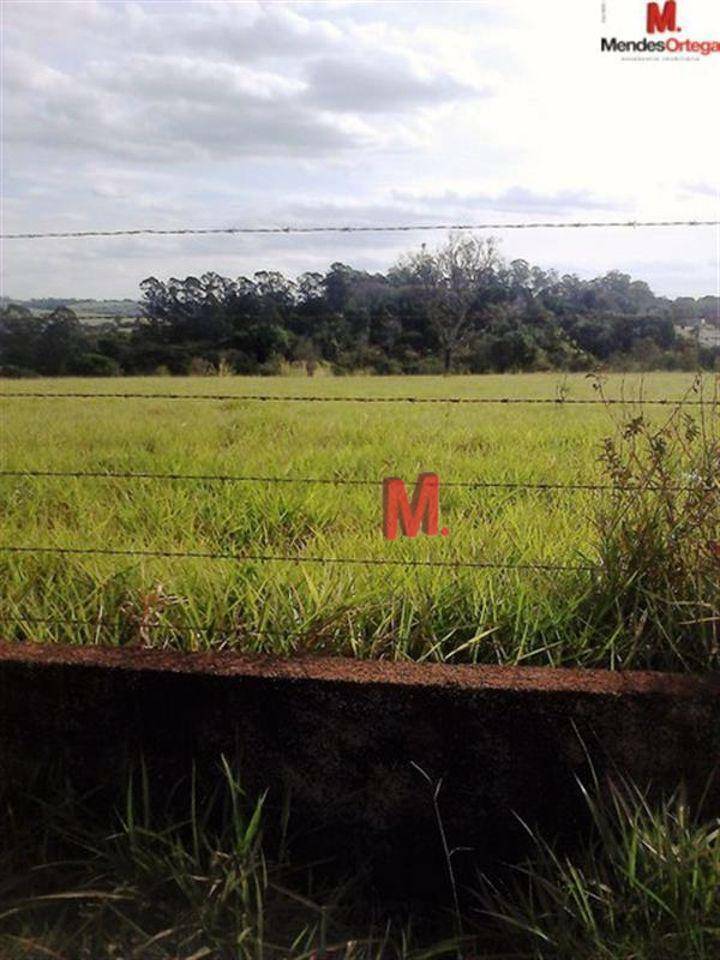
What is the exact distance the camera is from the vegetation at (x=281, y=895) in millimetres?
2256

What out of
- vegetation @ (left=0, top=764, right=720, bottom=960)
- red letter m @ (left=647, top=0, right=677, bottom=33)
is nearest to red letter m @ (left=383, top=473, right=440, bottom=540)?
vegetation @ (left=0, top=764, right=720, bottom=960)

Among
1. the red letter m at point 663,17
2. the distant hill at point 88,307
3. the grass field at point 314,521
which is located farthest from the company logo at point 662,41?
the distant hill at point 88,307

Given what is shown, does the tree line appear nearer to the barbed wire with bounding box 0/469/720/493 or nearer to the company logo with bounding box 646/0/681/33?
the barbed wire with bounding box 0/469/720/493

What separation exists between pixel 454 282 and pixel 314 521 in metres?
0.70

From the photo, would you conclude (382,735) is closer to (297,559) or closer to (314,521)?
(297,559)

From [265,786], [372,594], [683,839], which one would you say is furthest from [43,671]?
[683,839]

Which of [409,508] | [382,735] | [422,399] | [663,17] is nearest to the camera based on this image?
[663,17]

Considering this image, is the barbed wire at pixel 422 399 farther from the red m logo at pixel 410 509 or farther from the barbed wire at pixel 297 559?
the barbed wire at pixel 297 559

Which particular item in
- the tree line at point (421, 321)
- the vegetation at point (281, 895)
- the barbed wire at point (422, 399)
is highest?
the tree line at point (421, 321)

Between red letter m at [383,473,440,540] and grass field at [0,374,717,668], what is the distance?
3cm

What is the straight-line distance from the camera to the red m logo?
107 inches

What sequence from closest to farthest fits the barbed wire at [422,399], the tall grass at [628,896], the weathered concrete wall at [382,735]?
the tall grass at [628,896]
the weathered concrete wall at [382,735]
the barbed wire at [422,399]

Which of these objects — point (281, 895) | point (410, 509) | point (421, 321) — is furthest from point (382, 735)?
point (421, 321)

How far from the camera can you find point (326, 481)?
2.76 m
